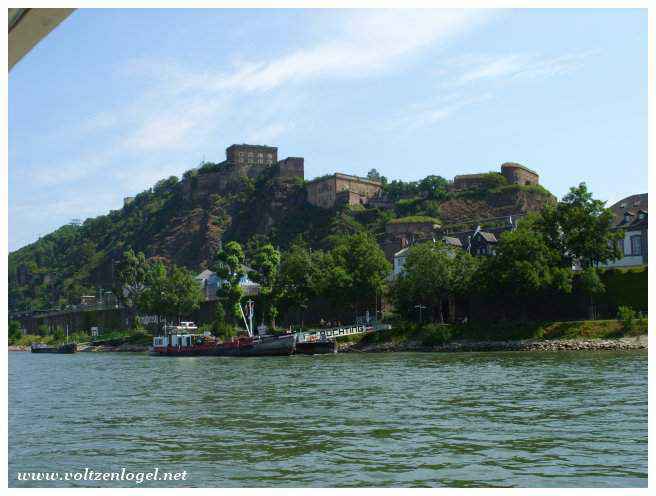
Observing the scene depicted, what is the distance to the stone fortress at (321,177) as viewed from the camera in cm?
11088

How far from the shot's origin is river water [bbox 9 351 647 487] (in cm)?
1165

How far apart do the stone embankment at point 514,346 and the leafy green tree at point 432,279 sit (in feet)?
15.3

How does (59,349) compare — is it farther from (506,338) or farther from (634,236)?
(634,236)

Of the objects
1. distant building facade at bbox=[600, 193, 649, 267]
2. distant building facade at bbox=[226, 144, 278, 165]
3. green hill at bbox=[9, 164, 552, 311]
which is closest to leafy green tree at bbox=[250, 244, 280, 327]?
distant building facade at bbox=[600, 193, 649, 267]

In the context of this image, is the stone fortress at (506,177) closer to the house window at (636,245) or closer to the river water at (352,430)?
the house window at (636,245)

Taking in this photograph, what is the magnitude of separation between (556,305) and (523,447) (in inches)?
1641

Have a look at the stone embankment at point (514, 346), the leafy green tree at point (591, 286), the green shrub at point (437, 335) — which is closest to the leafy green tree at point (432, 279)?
the green shrub at point (437, 335)

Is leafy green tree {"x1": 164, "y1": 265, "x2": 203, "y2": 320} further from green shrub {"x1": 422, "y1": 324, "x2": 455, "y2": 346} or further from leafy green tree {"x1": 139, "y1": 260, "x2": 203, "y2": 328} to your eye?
green shrub {"x1": 422, "y1": 324, "x2": 455, "y2": 346}

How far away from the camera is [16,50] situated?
176 inches

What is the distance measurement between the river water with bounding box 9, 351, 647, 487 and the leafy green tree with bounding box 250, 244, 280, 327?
35709 millimetres

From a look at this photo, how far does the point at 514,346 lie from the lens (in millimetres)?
48188

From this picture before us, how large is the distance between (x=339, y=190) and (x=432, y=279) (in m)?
63.2
